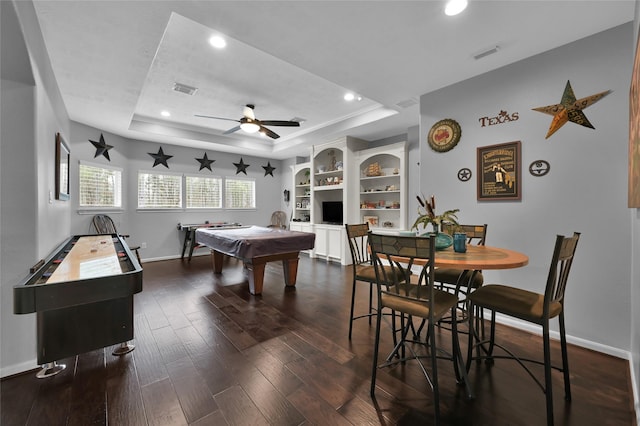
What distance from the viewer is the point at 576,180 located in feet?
7.67

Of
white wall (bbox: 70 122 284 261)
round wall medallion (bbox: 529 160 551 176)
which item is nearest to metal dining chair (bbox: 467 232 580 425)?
round wall medallion (bbox: 529 160 551 176)

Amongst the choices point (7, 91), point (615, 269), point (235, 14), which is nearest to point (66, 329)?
point (7, 91)

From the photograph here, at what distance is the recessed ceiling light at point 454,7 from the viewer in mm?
1880

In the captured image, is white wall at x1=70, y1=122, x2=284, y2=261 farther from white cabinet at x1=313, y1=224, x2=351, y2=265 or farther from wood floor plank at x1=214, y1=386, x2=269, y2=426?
wood floor plank at x1=214, y1=386, x2=269, y2=426

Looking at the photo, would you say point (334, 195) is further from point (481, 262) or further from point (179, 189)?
point (481, 262)

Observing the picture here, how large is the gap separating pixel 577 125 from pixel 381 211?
3468mm

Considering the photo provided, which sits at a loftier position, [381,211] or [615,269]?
[381,211]

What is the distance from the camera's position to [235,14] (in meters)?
1.98

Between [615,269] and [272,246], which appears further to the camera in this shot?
[272,246]

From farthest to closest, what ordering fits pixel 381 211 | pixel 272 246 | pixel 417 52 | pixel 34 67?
pixel 381 211, pixel 272 246, pixel 417 52, pixel 34 67

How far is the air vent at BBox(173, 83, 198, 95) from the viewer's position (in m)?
3.58

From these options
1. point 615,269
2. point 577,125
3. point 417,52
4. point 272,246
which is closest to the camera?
point 615,269

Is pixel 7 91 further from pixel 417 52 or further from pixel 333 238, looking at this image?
pixel 333 238

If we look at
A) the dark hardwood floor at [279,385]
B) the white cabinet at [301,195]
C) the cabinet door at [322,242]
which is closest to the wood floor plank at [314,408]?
the dark hardwood floor at [279,385]
